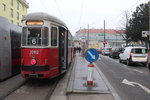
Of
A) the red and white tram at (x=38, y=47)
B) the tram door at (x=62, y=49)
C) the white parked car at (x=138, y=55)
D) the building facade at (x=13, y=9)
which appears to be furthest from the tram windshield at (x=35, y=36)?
the building facade at (x=13, y=9)

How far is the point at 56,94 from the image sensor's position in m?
7.31

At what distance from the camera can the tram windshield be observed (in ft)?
26.9

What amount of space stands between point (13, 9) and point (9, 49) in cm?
3868

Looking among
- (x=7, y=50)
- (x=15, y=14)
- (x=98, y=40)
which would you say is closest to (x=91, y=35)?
(x=98, y=40)

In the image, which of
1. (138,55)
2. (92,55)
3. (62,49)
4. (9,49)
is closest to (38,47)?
(92,55)

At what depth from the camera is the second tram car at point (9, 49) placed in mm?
9498

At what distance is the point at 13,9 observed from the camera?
152 feet

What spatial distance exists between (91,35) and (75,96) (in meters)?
102

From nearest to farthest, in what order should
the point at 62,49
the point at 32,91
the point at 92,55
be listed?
the point at 32,91 < the point at 92,55 < the point at 62,49

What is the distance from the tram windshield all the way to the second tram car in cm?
172

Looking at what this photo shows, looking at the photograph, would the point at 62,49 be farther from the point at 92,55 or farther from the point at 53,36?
the point at 92,55

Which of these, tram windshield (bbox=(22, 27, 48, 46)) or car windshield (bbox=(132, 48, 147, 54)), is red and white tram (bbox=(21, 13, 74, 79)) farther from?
car windshield (bbox=(132, 48, 147, 54))

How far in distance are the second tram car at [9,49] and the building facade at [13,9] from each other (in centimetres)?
2944

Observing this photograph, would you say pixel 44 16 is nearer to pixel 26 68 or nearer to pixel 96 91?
pixel 26 68
